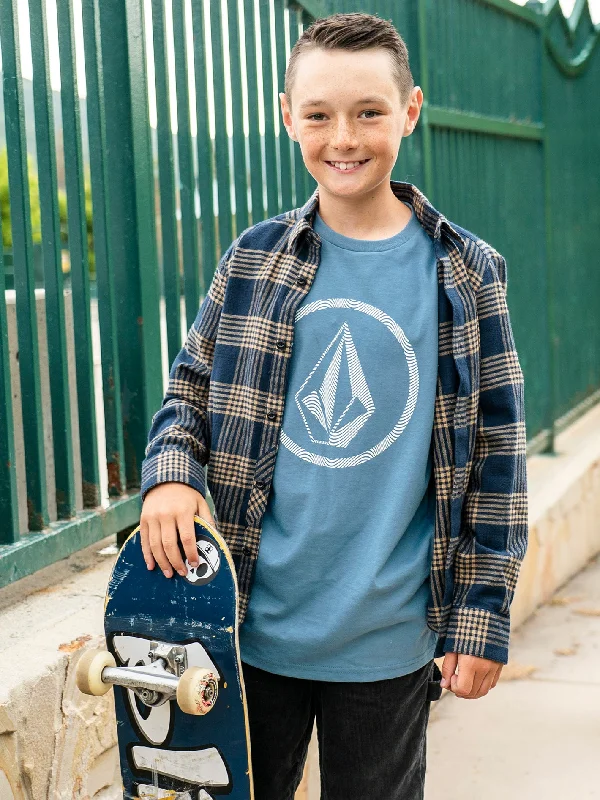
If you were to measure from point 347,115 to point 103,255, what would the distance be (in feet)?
3.33

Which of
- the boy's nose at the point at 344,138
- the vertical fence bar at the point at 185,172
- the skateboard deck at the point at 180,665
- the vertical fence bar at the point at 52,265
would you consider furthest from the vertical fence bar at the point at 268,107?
the skateboard deck at the point at 180,665

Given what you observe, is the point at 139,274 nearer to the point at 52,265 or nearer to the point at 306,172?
the point at 52,265

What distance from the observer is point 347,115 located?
2.01m

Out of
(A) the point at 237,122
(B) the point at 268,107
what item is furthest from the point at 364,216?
(B) the point at 268,107

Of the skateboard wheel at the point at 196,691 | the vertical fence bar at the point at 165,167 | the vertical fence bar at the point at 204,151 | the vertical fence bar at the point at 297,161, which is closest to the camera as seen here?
the skateboard wheel at the point at 196,691

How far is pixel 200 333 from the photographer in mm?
2137

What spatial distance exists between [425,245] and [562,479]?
11.1ft

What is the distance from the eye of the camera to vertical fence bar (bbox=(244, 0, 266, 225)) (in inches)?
132

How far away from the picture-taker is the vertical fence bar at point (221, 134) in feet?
10.5

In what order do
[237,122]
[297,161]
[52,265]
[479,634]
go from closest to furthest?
[479,634] < [52,265] < [237,122] < [297,161]

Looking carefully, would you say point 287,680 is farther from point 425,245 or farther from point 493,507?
point 425,245

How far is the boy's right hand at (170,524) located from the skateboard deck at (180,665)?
0.02 meters

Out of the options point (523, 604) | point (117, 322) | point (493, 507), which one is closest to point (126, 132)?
point (117, 322)

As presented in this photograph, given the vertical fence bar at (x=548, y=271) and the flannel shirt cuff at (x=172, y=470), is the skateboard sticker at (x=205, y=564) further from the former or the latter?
the vertical fence bar at (x=548, y=271)
